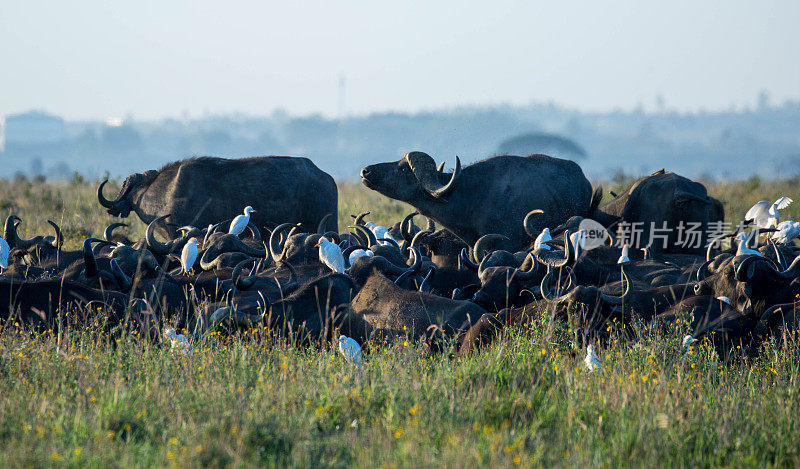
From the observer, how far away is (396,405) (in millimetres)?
5258

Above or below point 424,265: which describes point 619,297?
above

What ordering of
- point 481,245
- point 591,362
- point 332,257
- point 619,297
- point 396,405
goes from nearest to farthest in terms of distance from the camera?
point 396,405 < point 591,362 < point 619,297 < point 332,257 < point 481,245

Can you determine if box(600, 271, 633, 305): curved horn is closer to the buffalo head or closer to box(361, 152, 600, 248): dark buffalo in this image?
box(361, 152, 600, 248): dark buffalo

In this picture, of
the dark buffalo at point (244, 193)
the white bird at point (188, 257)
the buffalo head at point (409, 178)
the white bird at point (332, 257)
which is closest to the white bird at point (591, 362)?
the white bird at point (332, 257)

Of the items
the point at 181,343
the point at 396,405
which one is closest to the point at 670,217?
the point at 181,343

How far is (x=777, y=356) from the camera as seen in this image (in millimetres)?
6641

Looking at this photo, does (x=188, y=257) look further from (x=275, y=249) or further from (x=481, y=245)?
(x=481, y=245)

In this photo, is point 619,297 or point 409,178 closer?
point 619,297

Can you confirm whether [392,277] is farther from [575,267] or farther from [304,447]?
[304,447]

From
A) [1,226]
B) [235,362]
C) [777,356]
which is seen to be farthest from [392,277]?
[1,226]

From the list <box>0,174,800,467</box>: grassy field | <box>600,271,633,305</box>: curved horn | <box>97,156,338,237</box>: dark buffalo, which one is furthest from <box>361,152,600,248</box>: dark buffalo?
<box>0,174,800,467</box>: grassy field

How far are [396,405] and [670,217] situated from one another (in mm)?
8568

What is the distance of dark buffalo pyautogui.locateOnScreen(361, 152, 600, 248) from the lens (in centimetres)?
1243

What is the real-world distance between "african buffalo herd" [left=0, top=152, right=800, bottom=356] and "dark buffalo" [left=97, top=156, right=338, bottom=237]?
1.0 inches
